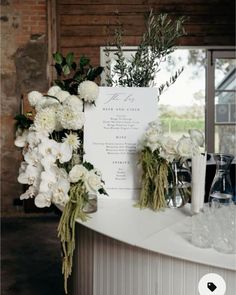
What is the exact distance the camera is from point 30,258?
3.48 meters

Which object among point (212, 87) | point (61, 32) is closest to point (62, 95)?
point (61, 32)

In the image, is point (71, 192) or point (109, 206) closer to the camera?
point (71, 192)

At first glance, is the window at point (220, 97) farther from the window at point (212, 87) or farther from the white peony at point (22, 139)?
the white peony at point (22, 139)

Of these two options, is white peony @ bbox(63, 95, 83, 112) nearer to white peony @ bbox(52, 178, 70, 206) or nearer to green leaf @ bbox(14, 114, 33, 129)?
green leaf @ bbox(14, 114, 33, 129)

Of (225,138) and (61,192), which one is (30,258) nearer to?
(61,192)

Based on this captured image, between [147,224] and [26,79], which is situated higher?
[26,79]

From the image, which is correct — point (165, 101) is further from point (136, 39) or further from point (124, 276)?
point (124, 276)

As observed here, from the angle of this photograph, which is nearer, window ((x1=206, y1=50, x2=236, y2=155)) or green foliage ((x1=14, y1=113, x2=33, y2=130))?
green foliage ((x1=14, y1=113, x2=33, y2=130))

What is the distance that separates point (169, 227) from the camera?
145 cm

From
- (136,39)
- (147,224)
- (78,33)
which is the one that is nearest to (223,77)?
(136,39)

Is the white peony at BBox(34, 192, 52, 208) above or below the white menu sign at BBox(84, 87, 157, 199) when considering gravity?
below

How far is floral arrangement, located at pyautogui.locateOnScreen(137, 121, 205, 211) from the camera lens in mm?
1628

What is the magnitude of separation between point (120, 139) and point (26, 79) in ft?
11.5

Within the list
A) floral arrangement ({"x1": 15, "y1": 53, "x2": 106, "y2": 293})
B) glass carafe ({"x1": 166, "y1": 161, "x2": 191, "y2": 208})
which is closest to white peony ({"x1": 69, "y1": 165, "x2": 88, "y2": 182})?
floral arrangement ({"x1": 15, "y1": 53, "x2": 106, "y2": 293})
